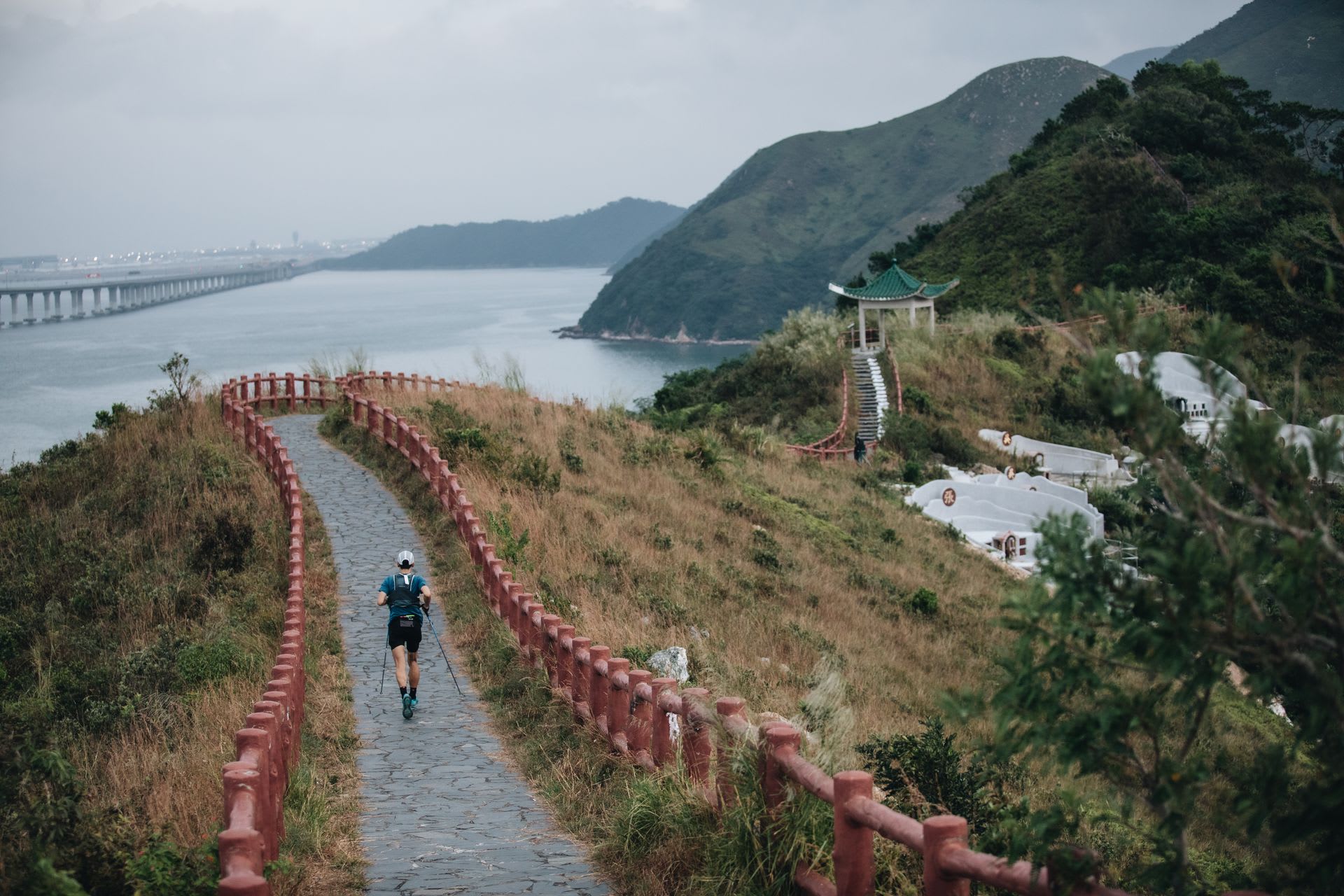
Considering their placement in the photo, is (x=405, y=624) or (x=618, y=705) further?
(x=405, y=624)

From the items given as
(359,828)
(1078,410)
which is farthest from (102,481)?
(1078,410)

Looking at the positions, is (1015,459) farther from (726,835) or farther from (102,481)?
(726,835)

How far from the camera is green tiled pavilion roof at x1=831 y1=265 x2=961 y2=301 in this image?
149ft

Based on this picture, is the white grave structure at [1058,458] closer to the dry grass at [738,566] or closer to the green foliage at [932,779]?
the dry grass at [738,566]

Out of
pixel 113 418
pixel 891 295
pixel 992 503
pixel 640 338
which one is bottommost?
pixel 992 503

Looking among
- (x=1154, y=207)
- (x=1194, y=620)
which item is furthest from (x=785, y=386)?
(x=1194, y=620)

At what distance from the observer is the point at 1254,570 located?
361 cm

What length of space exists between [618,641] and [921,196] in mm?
177870

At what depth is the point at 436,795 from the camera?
27.5 feet

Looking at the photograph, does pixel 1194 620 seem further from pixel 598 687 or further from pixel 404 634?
pixel 404 634

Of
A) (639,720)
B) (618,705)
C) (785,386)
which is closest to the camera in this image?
(639,720)

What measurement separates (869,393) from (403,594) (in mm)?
31738

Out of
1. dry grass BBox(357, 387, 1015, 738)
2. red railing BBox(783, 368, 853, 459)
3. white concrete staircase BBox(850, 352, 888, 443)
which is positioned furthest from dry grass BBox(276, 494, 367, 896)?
white concrete staircase BBox(850, 352, 888, 443)

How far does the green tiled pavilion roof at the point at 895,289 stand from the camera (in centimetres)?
4534
